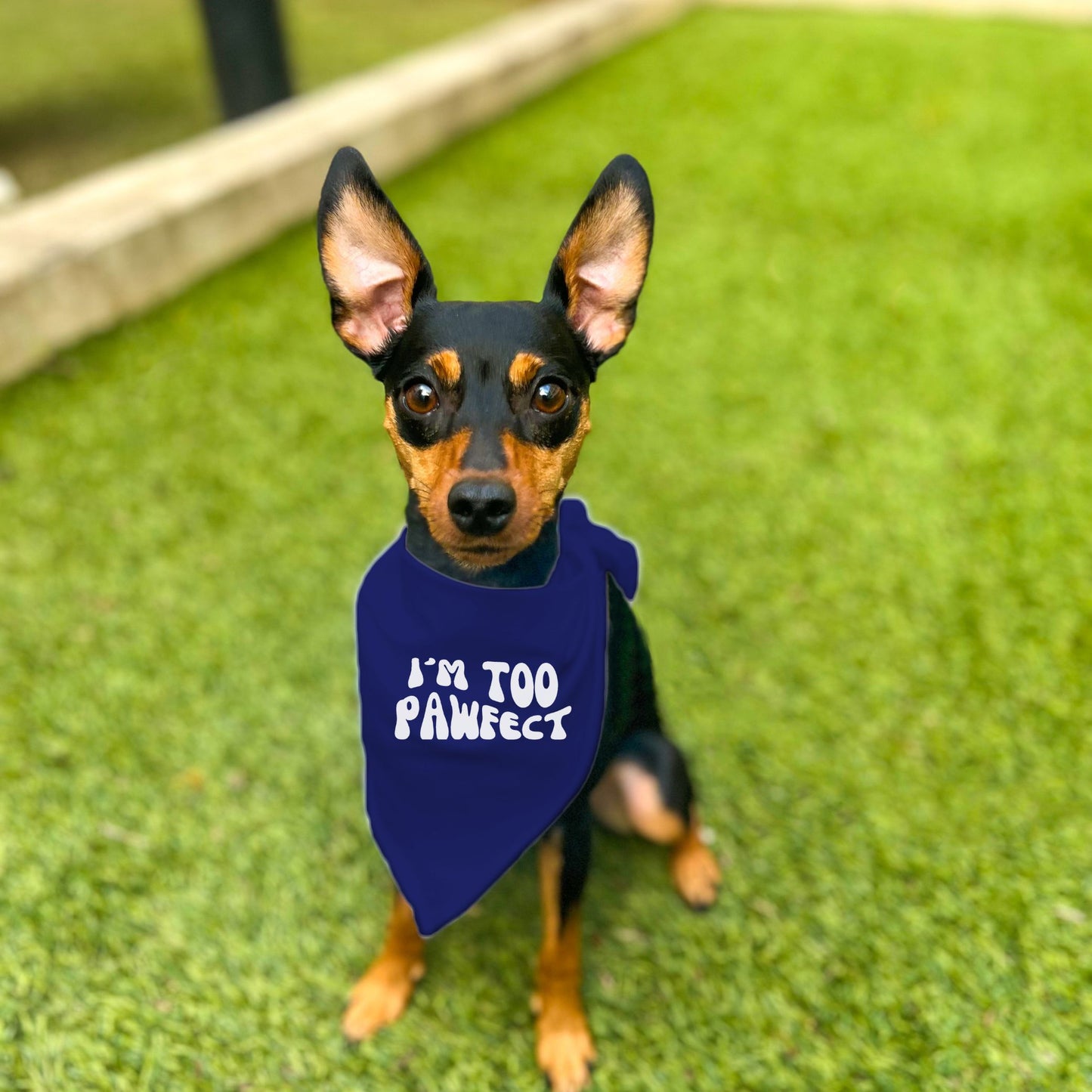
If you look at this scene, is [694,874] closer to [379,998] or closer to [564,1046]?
[564,1046]

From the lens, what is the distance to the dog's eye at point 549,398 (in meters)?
1.66

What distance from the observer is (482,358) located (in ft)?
5.35

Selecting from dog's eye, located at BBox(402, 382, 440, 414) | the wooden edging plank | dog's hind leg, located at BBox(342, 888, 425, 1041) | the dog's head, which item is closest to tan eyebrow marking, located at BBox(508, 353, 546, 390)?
the dog's head

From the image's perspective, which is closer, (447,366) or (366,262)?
(447,366)

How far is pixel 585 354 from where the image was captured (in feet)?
6.01

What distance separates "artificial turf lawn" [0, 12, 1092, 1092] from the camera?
2137 mm

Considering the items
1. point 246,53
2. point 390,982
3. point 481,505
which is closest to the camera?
point 481,505

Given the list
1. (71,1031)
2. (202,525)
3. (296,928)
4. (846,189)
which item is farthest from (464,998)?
(846,189)

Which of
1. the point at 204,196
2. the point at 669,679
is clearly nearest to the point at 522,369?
the point at 669,679

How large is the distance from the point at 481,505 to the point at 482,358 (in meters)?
0.29

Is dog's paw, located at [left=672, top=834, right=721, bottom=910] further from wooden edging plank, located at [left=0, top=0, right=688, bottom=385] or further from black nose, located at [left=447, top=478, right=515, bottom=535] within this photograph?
wooden edging plank, located at [left=0, top=0, right=688, bottom=385]

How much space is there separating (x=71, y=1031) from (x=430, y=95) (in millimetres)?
6471

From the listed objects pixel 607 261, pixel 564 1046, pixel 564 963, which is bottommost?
pixel 564 1046

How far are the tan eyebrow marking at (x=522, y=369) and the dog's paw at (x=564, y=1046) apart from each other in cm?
143
